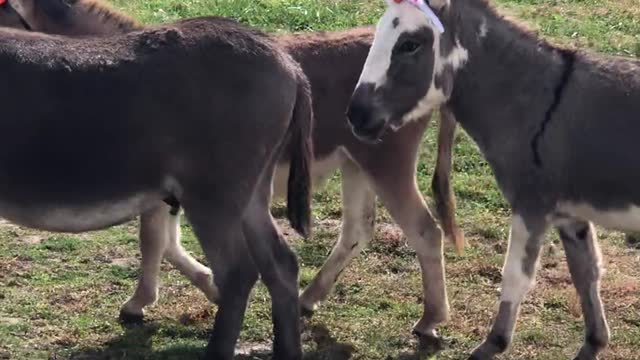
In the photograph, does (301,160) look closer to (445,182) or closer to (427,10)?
(427,10)

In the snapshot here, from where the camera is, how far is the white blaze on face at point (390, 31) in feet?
17.7

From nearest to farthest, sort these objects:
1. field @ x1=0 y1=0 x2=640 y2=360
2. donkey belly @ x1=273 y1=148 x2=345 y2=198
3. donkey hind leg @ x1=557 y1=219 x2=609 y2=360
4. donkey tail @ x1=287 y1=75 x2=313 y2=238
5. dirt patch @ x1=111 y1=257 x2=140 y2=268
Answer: donkey tail @ x1=287 y1=75 x2=313 y2=238, donkey hind leg @ x1=557 y1=219 x2=609 y2=360, field @ x1=0 y1=0 x2=640 y2=360, donkey belly @ x1=273 y1=148 x2=345 y2=198, dirt patch @ x1=111 y1=257 x2=140 y2=268

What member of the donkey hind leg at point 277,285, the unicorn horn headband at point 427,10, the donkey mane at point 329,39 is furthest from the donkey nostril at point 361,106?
the donkey mane at point 329,39

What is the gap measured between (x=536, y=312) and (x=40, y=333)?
2.36m

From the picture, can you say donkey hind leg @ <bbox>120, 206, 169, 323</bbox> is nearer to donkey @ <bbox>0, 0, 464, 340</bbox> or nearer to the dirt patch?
donkey @ <bbox>0, 0, 464, 340</bbox>

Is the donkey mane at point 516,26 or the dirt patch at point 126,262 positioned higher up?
the donkey mane at point 516,26

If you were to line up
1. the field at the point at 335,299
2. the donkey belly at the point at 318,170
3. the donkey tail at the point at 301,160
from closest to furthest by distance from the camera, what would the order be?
the donkey tail at the point at 301,160 → the field at the point at 335,299 → the donkey belly at the point at 318,170

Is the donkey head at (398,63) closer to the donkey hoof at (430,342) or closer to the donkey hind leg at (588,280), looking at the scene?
the donkey hind leg at (588,280)

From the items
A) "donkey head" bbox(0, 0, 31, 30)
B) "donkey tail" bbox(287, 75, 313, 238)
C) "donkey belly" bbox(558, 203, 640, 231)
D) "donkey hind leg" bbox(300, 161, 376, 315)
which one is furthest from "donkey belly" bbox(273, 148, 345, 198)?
"donkey head" bbox(0, 0, 31, 30)

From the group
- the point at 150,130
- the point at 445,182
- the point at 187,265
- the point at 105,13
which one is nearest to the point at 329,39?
the point at 445,182

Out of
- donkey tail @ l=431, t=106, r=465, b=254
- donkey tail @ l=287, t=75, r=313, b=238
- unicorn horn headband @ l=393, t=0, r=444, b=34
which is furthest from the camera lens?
donkey tail @ l=431, t=106, r=465, b=254

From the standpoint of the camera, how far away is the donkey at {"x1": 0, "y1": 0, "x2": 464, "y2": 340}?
20.1 ft

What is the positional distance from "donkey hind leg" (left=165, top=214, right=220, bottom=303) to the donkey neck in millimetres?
1532

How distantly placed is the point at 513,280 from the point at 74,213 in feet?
6.01
